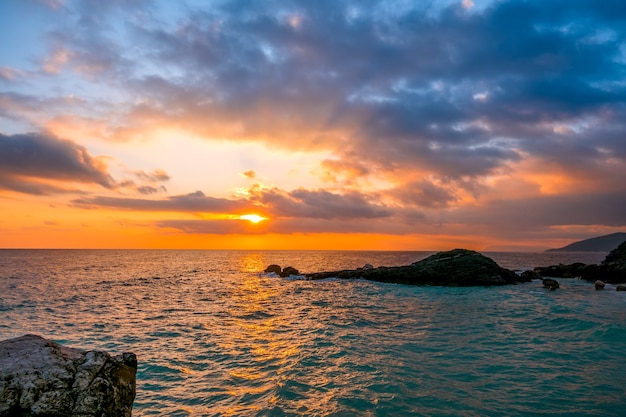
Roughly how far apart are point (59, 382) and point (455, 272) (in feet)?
186

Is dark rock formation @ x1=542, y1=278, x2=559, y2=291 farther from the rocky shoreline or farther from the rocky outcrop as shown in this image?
the rocky outcrop

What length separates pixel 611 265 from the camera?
192 ft

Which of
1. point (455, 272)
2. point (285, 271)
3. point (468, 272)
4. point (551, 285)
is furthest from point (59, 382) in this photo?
point (285, 271)

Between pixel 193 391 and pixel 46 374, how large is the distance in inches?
296

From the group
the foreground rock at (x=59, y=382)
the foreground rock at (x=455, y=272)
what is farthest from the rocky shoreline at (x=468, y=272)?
the foreground rock at (x=59, y=382)

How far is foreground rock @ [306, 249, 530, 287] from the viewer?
5488 cm

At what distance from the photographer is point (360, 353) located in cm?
1795

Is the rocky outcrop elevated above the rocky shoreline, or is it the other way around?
the rocky shoreline

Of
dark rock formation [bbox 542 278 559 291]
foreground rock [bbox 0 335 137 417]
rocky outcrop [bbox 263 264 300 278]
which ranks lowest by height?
rocky outcrop [bbox 263 264 300 278]

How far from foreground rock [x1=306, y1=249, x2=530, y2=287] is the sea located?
707 inches

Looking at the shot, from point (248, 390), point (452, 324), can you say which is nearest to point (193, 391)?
point (248, 390)

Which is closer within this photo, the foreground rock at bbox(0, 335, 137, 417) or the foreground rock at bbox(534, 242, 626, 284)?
the foreground rock at bbox(0, 335, 137, 417)

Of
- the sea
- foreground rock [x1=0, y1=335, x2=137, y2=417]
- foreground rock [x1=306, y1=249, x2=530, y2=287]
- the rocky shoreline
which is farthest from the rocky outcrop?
foreground rock [x1=0, y1=335, x2=137, y2=417]

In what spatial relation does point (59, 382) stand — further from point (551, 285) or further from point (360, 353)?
point (551, 285)
